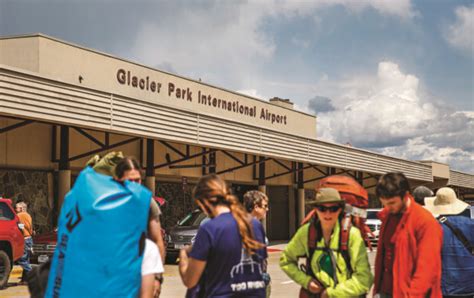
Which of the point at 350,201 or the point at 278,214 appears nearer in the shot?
the point at 350,201

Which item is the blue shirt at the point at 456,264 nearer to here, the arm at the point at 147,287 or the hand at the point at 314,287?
the hand at the point at 314,287

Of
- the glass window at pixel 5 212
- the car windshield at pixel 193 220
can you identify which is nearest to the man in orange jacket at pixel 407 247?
the glass window at pixel 5 212

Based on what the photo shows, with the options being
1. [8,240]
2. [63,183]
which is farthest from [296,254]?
[63,183]

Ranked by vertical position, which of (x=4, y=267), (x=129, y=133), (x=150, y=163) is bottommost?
(x=4, y=267)

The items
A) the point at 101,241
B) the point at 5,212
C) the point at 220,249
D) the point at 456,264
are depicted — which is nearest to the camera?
the point at 101,241

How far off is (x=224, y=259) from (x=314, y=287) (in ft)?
2.75

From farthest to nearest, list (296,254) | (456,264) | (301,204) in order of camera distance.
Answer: (301,204) → (456,264) → (296,254)

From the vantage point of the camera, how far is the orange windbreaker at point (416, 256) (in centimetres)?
529

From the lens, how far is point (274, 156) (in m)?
31.9

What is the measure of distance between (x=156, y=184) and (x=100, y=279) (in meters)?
25.6

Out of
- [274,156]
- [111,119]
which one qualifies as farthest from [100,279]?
[274,156]

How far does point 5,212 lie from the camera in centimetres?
1538

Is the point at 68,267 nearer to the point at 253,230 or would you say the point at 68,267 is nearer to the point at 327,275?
the point at 253,230

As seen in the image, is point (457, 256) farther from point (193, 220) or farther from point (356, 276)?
point (193, 220)
